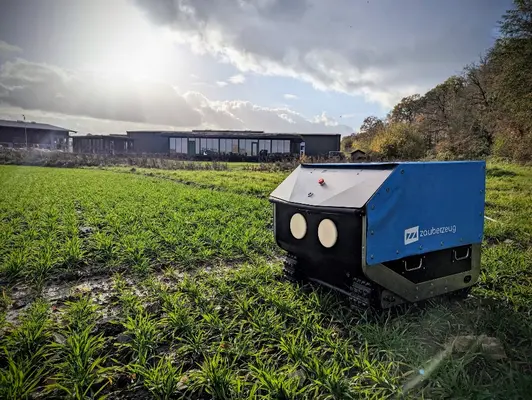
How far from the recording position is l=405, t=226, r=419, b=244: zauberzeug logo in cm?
255

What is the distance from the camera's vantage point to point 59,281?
11.4ft

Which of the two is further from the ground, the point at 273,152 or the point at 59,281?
the point at 273,152

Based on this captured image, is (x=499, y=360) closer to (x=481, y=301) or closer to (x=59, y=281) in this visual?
(x=481, y=301)

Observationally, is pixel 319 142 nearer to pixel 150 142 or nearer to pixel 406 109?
pixel 406 109

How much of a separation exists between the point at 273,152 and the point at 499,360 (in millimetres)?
33551

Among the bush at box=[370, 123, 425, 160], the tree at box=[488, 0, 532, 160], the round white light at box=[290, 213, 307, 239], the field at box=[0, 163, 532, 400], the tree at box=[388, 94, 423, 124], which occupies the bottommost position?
the field at box=[0, 163, 532, 400]

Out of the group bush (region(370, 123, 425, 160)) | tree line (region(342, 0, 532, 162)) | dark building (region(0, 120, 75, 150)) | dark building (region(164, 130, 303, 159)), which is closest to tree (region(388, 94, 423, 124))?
tree line (region(342, 0, 532, 162))

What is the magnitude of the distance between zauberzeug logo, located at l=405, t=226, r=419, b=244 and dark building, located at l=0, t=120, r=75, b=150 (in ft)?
88.1

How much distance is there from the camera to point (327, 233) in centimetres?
265

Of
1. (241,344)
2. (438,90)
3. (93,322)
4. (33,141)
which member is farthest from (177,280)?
(438,90)

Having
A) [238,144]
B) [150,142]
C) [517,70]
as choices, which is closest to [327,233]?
[517,70]

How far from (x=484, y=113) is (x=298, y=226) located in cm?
2273

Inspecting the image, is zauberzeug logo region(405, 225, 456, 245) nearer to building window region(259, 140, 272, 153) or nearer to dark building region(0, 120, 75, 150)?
dark building region(0, 120, 75, 150)

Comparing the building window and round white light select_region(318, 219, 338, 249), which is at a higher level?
the building window
